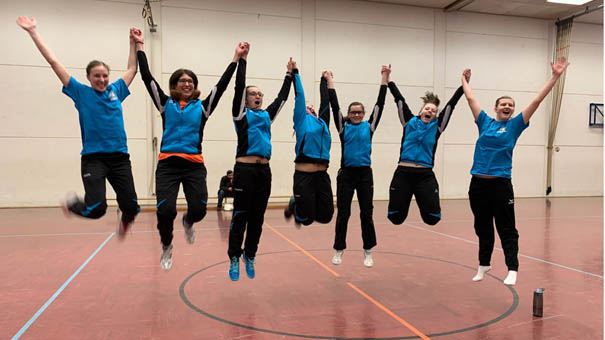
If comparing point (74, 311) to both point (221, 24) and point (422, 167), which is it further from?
point (221, 24)

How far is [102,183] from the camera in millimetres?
3742

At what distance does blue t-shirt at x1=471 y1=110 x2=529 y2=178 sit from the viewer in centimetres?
428

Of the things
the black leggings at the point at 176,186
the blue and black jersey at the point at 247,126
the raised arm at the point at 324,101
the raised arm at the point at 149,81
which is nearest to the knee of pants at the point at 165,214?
the black leggings at the point at 176,186

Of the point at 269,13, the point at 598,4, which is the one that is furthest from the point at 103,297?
the point at 598,4

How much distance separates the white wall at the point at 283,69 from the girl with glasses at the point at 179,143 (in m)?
7.51

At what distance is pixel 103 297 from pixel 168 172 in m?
1.67

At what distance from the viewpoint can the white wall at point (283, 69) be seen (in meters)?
11.5

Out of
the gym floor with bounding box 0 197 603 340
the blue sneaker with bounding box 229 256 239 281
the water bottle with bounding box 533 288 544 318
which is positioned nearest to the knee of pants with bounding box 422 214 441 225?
the gym floor with bounding box 0 197 603 340

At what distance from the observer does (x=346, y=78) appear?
13.4m

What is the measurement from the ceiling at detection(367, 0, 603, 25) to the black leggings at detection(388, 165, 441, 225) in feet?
32.8

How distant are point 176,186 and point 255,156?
0.75 metres

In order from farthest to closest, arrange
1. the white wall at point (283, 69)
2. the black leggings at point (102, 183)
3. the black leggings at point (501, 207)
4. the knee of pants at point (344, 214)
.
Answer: the white wall at point (283, 69), the knee of pants at point (344, 214), the black leggings at point (501, 207), the black leggings at point (102, 183)

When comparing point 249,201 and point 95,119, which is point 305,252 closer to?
point 249,201

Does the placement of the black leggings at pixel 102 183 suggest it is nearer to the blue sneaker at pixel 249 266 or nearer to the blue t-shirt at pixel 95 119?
the blue t-shirt at pixel 95 119
